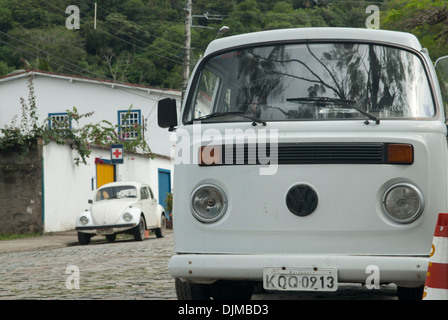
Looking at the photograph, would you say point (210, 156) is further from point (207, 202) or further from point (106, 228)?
point (106, 228)

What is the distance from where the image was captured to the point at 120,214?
766 inches

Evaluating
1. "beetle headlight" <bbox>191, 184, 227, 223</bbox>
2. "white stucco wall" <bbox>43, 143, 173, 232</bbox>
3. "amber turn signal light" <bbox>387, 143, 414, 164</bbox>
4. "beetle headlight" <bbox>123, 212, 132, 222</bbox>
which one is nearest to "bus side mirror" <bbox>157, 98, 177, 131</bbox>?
"beetle headlight" <bbox>191, 184, 227, 223</bbox>

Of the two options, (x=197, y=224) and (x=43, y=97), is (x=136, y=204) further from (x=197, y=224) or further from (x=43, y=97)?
(x=43, y=97)

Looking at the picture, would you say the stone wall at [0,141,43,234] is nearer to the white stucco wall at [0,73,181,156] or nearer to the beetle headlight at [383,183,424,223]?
the white stucco wall at [0,73,181,156]

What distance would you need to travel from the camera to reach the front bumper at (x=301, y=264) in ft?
16.0

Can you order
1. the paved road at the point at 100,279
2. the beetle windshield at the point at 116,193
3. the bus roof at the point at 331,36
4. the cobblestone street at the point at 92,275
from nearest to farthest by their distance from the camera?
1. the bus roof at the point at 331,36
2. the paved road at the point at 100,279
3. the cobblestone street at the point at 92,275
4. the beetle windshield at the point at 116,193

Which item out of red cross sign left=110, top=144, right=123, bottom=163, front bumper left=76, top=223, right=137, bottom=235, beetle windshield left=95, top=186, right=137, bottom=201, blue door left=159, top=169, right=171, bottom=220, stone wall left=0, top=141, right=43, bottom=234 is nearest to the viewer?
front bumper left=76, top=223, right=137, bottom=235

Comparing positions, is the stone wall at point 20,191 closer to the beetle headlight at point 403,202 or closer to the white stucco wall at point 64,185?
the white stucco wall at point 64,185

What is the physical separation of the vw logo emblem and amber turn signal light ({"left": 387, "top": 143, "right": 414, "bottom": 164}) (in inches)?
22.3

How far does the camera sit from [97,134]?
30.9 metres

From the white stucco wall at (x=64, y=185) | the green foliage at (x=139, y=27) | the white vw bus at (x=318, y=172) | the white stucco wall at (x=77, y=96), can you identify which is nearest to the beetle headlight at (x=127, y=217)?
the white stucco wall at (x=64, y=185)

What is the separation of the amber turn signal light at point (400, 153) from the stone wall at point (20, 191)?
18.7m

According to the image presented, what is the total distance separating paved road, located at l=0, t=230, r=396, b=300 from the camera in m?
7.61

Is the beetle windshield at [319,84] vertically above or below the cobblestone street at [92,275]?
above
